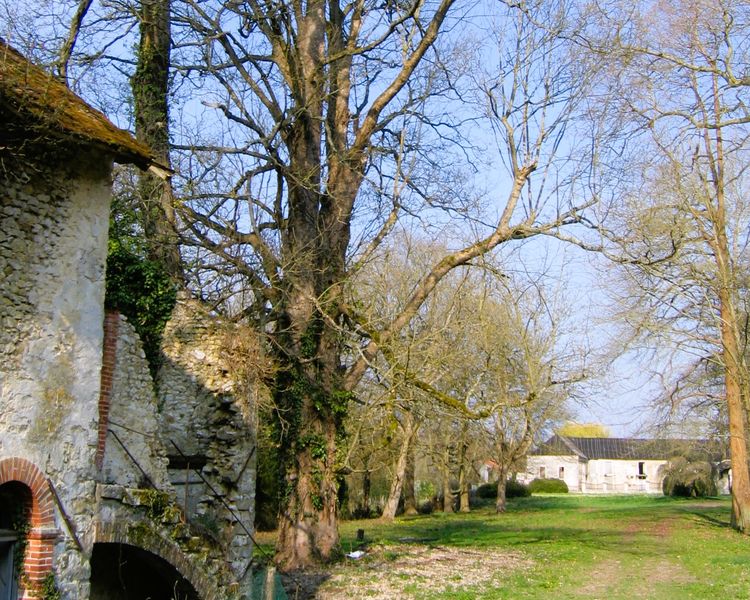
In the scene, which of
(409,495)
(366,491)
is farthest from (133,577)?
(409,495)

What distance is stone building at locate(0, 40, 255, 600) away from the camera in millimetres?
9281

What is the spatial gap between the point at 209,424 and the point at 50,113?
25.4 ft

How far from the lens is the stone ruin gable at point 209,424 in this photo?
15664 mm

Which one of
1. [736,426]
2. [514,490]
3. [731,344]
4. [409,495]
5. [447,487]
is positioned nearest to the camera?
[731,344]

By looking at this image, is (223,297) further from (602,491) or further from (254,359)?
(602,491)

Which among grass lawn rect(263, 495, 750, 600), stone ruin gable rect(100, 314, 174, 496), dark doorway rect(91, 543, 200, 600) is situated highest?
stone ruin gable rect(100, 314, 174, 496)

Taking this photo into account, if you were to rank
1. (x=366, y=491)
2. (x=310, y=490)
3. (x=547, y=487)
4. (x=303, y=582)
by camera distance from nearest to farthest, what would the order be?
(x=303, y=582)
(x=310, y=490)
(x=366, y=491)
(x=547, y=487)

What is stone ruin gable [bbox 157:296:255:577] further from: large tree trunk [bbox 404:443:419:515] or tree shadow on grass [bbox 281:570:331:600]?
large tree trunk [bbox 404:443:419:515]

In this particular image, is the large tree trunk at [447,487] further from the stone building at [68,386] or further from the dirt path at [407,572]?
the stone building at [68,386]

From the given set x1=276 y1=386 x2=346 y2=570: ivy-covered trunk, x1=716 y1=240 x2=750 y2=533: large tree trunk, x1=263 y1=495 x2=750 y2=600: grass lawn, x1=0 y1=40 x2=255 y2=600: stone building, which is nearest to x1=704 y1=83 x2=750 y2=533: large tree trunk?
x1=716 y1=240 x2=750 y2=533: large tree trunk

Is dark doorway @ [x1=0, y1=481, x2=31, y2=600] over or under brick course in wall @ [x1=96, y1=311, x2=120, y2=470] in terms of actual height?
under

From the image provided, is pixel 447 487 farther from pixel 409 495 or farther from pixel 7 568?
pixel 7 568

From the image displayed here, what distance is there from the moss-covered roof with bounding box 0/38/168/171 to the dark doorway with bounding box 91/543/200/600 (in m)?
5.22

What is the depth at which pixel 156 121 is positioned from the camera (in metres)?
17.4
